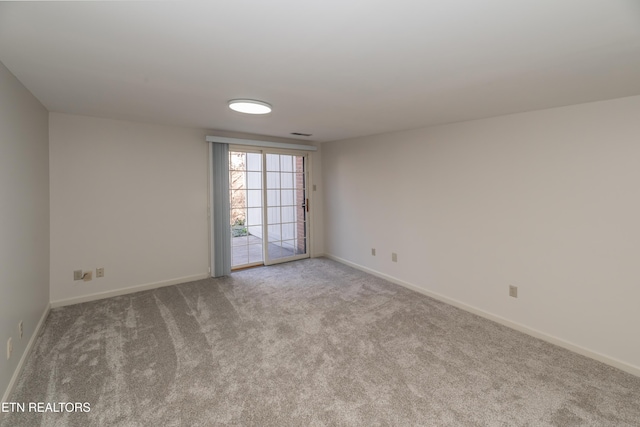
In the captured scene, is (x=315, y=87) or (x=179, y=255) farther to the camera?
(x=179, y=255)

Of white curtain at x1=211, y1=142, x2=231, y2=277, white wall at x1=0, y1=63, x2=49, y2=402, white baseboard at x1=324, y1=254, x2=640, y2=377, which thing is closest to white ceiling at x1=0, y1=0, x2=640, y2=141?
white wall at x1=0, y1=63, x2=49, y2=402

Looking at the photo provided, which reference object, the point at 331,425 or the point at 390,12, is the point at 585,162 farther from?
the point at 331,425

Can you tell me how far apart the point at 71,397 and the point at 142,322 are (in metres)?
1.08

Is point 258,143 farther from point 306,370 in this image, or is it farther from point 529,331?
point 529,331

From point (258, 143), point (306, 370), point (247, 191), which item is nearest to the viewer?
point (306, 370)

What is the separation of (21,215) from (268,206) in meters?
3.20

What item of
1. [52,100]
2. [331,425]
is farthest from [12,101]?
[331,425]

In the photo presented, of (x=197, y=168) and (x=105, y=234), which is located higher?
(x=197, y=168)

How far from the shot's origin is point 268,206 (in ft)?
16.9

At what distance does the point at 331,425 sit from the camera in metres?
1.74

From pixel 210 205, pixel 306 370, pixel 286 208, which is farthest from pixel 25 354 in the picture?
pixel 286 208

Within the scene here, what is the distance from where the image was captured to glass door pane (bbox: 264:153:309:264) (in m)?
5.20

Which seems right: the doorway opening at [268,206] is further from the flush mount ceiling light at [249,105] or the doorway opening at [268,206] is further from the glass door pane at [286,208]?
the flush mount ceiling light at [249,105]

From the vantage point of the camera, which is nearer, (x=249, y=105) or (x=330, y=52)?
(x=330, y=52)
